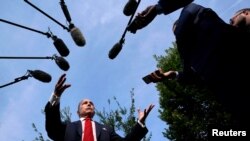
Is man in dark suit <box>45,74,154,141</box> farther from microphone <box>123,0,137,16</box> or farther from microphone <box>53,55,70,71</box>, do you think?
microphone <box>123,0,137,16</box>

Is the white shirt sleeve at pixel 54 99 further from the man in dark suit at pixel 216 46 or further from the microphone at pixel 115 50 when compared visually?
the man in dark suit at pixel 216 46

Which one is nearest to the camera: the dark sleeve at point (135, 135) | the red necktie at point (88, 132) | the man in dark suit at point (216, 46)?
the man in dark suit at point (216, 46)

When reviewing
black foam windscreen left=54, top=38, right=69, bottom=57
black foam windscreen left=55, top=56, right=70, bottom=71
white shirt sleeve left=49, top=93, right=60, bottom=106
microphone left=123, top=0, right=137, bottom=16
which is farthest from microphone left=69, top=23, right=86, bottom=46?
microphone left=123, top=0, right=137, bottom=16

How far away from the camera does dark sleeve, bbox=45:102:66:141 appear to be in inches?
180

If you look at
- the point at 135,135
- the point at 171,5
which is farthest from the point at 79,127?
the point at 171,5

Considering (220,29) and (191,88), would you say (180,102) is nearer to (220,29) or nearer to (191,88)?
(191,88)

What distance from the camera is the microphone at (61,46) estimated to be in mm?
5174

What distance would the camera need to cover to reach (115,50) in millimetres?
4543

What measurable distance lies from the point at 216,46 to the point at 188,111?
10.9 meters

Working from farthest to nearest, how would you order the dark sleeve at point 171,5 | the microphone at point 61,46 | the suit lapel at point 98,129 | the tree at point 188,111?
the tree at point 188,111
the microphone at point 61,46
the suit lapel at point 98,129
the dark sleeve at point 171,5

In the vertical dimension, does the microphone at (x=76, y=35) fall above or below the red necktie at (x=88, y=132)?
above

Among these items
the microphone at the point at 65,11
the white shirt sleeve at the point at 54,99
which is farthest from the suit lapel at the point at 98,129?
the microphone at the point at 65,11

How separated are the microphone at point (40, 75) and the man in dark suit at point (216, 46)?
2.52 m

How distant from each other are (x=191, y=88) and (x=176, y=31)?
35.2 feet
